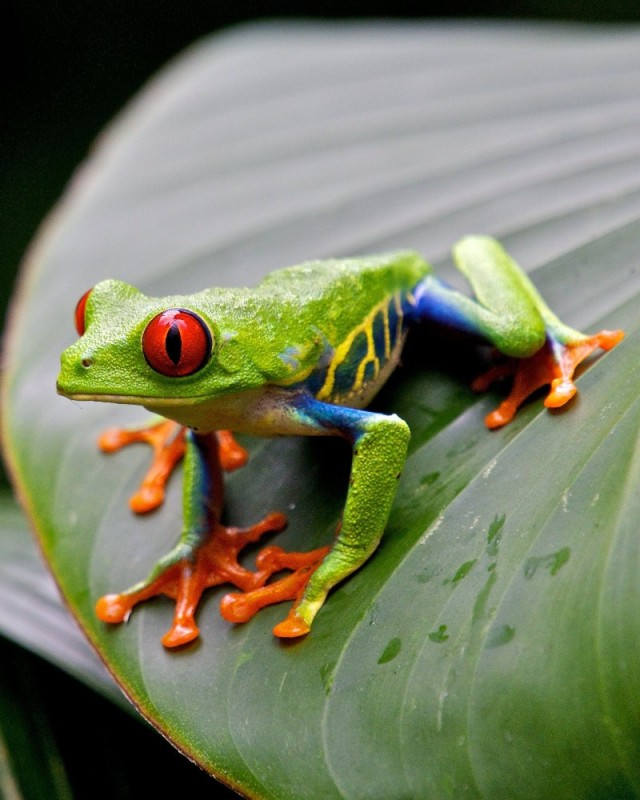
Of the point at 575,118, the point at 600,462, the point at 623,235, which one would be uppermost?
the point at 575,118

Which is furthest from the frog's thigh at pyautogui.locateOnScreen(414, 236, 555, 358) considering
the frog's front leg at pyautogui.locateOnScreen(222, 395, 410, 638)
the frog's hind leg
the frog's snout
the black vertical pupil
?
the frog's snout

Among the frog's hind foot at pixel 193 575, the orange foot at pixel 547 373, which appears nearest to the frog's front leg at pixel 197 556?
the frog's hind foot at pixel 193 575

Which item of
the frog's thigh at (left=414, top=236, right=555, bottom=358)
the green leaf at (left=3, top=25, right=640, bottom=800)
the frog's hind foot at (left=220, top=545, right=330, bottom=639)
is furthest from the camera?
the frog's thigh at (left=414, top=236, right=555, bottom=358)

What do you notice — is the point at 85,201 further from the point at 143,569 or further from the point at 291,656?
the point at 291,656

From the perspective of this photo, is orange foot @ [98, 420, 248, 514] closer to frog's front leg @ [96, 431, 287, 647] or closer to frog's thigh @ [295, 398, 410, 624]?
frog's front leg @ [96, 431, 287, 647]

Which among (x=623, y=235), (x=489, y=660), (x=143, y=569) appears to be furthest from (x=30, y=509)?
(x=623, y=235)

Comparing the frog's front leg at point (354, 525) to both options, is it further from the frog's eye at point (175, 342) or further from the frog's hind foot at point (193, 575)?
the frog's eye at point (175, 342)

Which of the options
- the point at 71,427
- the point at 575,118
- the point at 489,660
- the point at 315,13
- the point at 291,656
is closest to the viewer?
the point at 489,660
